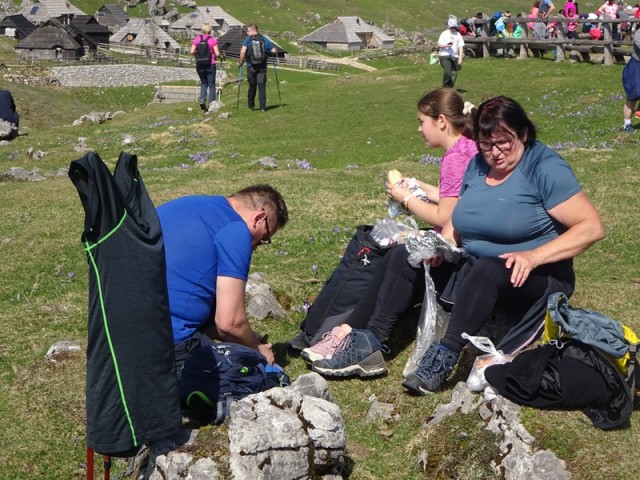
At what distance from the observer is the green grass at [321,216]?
623 cm

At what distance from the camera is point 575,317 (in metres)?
6.09

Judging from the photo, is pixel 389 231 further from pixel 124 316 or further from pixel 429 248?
pixel 124 316

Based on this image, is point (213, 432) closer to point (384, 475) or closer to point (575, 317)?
point (384, 475)

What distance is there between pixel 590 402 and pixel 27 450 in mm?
4057

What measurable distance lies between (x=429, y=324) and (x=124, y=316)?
10.1 ft

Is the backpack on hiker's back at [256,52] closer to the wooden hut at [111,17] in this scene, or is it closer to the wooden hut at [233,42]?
the wooden hut at [233,42]

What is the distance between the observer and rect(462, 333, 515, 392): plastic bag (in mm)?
6238

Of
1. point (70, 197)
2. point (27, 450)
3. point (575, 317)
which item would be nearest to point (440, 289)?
point (575, 317)

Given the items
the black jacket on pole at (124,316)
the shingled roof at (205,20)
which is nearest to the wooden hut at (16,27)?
the shingled roof at (205,20)

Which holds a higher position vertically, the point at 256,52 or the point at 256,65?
the point at 256,52

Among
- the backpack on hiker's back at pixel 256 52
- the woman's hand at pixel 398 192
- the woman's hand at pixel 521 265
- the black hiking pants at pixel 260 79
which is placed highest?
the woman's hand at pixel 398 192

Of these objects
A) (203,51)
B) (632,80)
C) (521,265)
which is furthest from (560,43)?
(521,265)

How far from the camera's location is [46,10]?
322ft

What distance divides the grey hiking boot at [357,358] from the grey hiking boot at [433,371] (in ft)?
2.00
